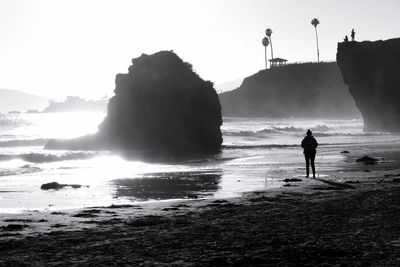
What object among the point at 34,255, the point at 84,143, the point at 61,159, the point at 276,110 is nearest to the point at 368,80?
the point at 84,143

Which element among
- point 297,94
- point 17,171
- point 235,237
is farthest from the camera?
point 297,94

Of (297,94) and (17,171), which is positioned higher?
(297,94)

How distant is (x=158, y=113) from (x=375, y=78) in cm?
4195

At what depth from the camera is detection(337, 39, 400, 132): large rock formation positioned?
7856 centimetres

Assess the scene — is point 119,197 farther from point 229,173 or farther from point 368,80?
point 368,80

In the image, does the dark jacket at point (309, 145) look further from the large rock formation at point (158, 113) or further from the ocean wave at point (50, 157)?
the large rock formation at point (158, 113)

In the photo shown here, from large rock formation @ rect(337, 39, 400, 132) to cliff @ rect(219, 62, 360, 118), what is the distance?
9003cm

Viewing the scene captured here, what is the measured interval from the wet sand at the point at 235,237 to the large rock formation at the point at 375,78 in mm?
68642

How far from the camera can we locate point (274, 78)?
186 metres

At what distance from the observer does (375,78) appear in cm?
8075

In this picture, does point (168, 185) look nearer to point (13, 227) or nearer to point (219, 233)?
point (13, 227)

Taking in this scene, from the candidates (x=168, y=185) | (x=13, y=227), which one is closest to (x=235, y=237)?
(x=13, y=227)

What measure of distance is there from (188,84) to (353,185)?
35488 millimetres

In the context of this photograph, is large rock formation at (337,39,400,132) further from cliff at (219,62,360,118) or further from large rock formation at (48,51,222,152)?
cliff at (219,62,360,118)
